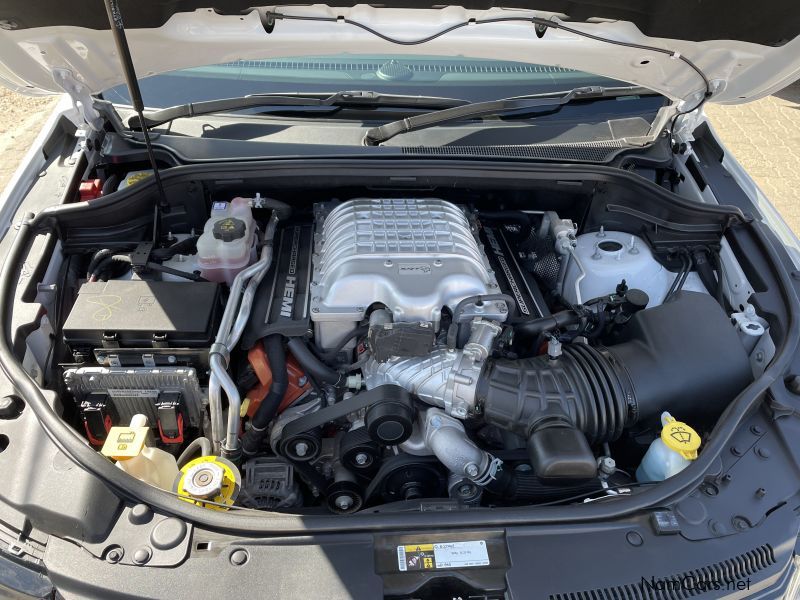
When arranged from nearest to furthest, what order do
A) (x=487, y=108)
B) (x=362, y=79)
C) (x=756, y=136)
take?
1. (x=487, y=108)
2. (x=362, y=79)
3. (x=756, y=136)

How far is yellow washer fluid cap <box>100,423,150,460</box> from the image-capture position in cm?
146

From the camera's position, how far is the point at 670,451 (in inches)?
61.7

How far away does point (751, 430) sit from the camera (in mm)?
1577

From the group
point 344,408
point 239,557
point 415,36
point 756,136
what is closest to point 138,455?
point 239,557

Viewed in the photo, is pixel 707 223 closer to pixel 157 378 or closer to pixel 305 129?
pixel 305 129

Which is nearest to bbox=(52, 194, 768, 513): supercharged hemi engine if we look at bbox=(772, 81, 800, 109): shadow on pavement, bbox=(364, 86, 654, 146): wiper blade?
bbox=(364, 86, 654, 146): wiper blade

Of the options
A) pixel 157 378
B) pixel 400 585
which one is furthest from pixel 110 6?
pixel 400 585

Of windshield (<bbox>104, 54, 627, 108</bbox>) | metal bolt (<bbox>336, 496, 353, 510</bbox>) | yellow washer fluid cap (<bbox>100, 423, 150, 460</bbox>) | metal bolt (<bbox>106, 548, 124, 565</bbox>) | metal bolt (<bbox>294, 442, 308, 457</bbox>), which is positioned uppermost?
windshield (<bbox>104, 54, 627, 108</bbox>)

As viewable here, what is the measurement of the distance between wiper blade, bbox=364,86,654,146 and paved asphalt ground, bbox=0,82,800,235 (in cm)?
267

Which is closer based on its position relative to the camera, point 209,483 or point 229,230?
point 209,483

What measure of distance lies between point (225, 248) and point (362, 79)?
3.10 feet

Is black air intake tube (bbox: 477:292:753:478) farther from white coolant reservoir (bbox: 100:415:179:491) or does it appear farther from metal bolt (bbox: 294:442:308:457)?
white coolant reservoir (bbox: 100:415:179:491)

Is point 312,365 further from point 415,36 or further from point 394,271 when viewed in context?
point 415,36

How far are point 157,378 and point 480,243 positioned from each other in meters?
1.10
